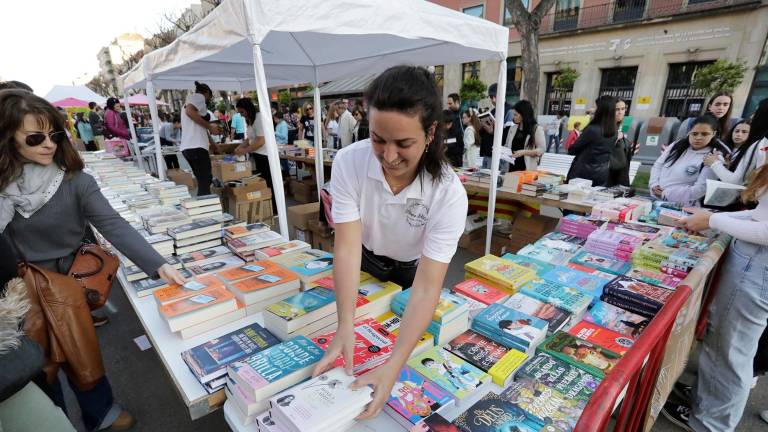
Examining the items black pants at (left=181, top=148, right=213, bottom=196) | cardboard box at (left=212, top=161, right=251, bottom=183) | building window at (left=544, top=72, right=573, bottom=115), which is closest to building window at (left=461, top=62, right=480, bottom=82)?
building window at (left=544, top=72, right=573, bottom=115)

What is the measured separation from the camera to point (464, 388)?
44.0 inches

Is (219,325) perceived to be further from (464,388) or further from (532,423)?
(532,423)

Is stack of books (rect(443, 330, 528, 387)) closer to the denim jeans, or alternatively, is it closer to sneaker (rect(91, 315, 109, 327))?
the denim jeans

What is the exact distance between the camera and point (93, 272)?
1709 mm

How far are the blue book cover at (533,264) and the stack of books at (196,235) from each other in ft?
6.39

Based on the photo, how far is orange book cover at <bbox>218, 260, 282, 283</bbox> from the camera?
1.72 meters

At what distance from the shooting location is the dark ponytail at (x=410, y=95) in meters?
1.00

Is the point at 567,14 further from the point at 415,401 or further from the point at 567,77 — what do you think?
the point at 415,401

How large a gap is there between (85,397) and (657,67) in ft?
67.6

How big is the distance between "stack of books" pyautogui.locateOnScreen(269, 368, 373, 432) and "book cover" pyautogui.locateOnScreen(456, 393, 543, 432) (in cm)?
29

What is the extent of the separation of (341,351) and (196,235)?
5.35 ft

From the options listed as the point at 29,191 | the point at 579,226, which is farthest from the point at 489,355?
the point at 29,191

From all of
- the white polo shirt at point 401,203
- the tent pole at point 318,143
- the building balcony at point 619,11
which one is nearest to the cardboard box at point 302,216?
the tent pole at point 318,143

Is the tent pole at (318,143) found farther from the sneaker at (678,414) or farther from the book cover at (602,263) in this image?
the sneaker at (678,414)
